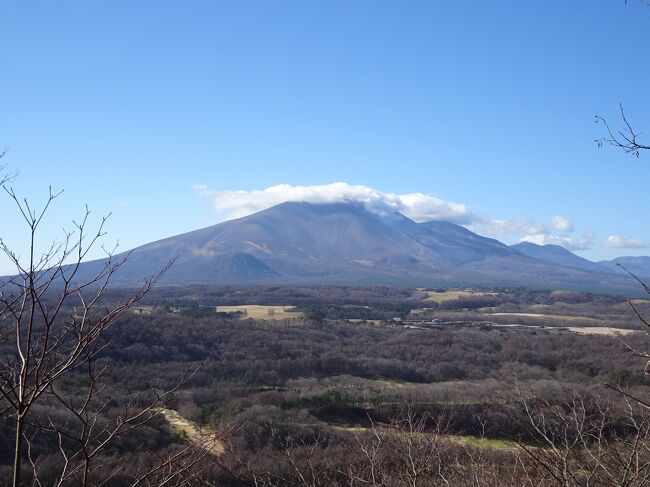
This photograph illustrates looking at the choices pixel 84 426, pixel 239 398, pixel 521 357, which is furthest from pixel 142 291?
pixel 521 357

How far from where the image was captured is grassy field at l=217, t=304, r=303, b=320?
216ft

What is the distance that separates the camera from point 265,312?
7062 cm

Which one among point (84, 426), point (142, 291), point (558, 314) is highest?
point (142, 291)

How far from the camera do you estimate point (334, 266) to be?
→ 650ft

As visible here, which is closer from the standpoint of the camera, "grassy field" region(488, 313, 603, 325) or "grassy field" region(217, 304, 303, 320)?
"grassy field" region(217, 304, 303, 320)

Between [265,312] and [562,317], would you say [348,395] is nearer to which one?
[265,312]

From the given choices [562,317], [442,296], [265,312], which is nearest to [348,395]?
[265,312]

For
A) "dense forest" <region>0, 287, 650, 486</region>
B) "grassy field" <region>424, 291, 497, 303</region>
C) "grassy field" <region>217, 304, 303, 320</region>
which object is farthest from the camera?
"grassy field" <region>424, 291, 497, 303</region>

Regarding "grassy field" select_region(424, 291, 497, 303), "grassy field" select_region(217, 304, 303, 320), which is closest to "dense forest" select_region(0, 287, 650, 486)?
"grassy field" select_region(217, 304, 303, 320)

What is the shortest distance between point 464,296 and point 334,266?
102m

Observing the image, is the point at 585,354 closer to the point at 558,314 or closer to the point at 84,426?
the point at 558,314

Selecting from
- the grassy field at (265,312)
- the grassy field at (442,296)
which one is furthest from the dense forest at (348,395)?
the grassy field at (442,296)

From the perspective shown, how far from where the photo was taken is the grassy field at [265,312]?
2596 inches

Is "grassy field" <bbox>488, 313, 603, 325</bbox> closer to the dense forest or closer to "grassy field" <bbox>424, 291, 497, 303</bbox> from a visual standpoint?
the dense forest
